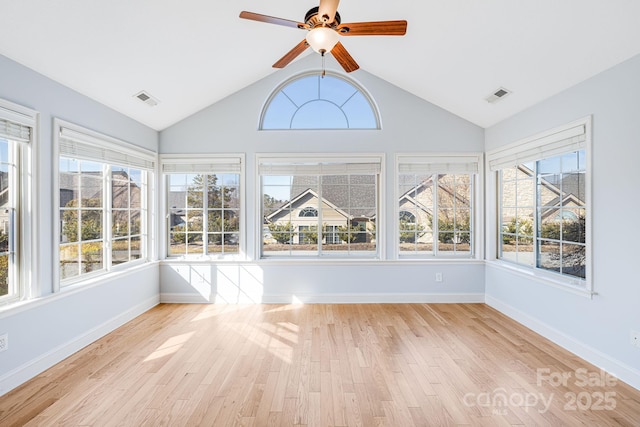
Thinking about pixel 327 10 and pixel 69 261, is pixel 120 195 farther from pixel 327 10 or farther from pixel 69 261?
pixel 327 10

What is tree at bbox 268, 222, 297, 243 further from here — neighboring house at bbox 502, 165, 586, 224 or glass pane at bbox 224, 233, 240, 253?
neighboring house at bbox 502, 165, 586, 224

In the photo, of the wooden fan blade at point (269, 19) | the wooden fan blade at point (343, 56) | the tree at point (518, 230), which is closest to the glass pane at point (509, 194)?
the tree at point (518, 230)

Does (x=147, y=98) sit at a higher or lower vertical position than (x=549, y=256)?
higher

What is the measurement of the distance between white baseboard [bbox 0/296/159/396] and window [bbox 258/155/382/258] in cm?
186

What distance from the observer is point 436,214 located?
14.8 feet

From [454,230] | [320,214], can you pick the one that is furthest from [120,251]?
[454,230]

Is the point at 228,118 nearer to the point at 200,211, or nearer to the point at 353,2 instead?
the point at 200,211

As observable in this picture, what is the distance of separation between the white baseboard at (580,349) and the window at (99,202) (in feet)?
15.5

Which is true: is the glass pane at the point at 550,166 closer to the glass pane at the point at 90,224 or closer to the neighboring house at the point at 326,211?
the neighboring house at the point at 326,211

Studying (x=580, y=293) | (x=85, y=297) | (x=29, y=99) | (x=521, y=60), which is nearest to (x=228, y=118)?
(x=29, y=99)

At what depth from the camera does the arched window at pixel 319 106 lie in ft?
14.6

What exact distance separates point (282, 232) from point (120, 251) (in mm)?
2002

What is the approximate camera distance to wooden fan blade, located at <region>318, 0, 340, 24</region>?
1839mm

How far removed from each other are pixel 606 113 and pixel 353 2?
7.81 ft
